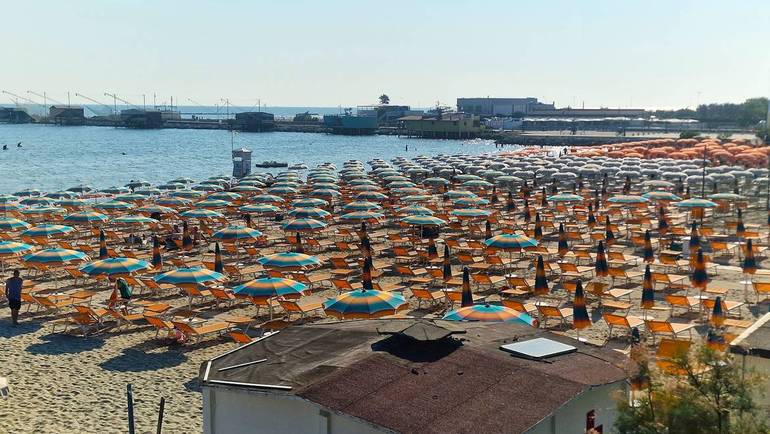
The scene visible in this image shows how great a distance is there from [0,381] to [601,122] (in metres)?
124

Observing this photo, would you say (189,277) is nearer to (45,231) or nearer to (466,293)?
(466,293)

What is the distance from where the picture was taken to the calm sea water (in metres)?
68.8

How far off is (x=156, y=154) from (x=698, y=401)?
100m

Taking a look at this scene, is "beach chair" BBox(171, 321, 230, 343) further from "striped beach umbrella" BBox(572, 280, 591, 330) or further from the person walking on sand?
"striped beach umbrella" BBox(572, 280, 591, 330)

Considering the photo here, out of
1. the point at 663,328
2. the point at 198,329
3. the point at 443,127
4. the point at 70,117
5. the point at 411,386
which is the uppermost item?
the point at 70,117

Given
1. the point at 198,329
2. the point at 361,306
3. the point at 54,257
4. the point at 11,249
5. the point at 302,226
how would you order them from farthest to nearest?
the point at 302,226
the point at 11,249
the point at 54,257
the point at 198,329
the point at 361,306

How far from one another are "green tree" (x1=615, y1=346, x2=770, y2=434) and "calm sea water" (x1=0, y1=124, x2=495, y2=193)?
2268 inches

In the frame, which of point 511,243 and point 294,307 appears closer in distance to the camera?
point 294,307

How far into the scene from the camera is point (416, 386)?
280 inches

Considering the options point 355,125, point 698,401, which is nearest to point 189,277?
point 698,401

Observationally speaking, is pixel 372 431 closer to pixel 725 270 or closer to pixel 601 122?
pixel 725 270

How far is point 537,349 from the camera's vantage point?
316 inches

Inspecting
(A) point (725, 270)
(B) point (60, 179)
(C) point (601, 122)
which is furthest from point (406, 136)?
(A) point (725, 270)

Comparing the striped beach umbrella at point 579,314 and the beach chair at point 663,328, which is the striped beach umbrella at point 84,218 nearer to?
the striped beach umbrella at point 579,314
